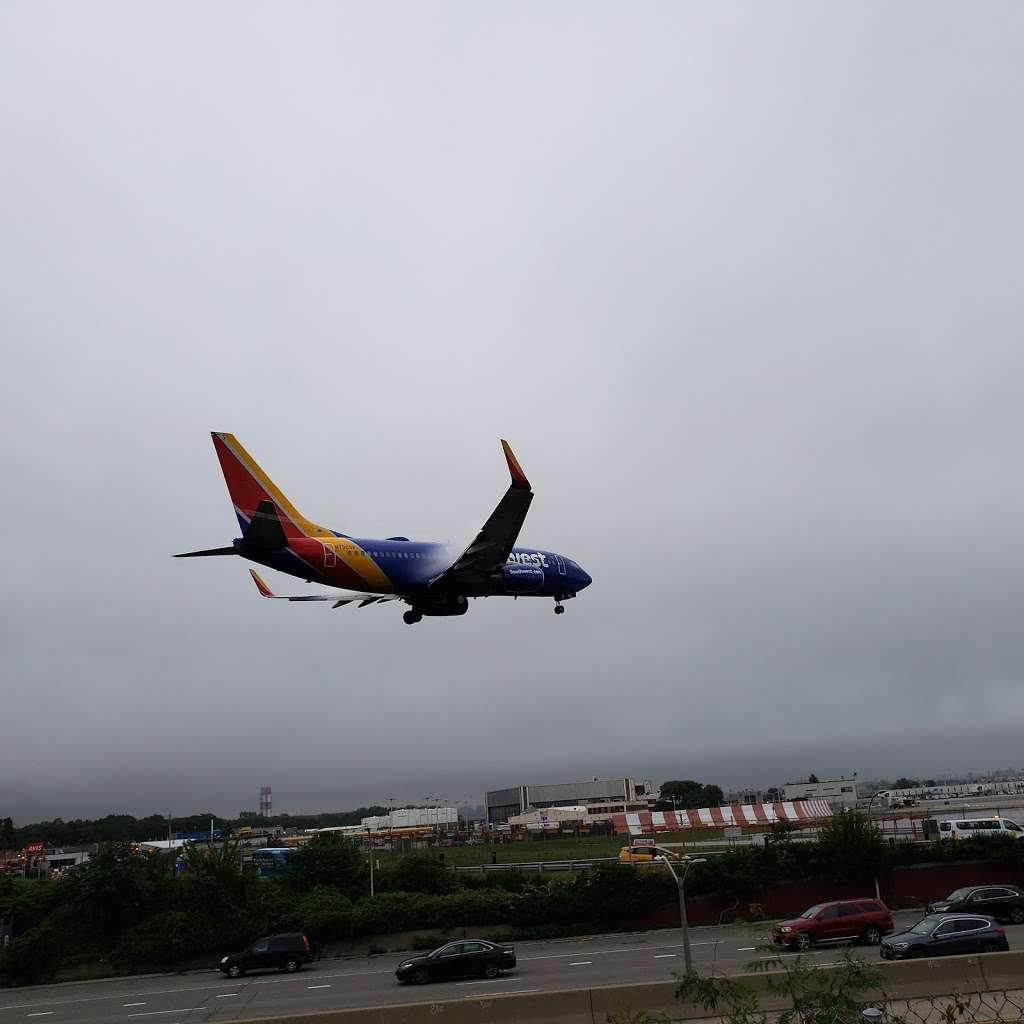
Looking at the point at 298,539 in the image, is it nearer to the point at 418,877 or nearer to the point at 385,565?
the point at 385,565

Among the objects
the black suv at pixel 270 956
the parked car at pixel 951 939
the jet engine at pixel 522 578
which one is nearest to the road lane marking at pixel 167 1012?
the black suv at pixel 270 956

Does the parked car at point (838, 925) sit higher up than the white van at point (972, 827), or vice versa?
the white van at point (972, 827)

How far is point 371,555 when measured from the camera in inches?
1491

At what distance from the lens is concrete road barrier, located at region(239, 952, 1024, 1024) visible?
21.0 m

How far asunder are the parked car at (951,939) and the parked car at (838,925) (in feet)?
16.6

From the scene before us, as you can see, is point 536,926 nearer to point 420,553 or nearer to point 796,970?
point 420,553

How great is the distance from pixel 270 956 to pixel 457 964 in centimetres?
1039

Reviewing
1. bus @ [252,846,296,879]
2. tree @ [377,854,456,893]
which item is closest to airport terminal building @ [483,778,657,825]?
bus @ [252,846,296,879]

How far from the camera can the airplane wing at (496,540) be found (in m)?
33.3

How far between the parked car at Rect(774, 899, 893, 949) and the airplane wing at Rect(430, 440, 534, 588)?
Result: 58.3ft

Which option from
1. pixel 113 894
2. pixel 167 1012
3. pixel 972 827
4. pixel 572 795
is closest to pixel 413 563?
pixel 167 1012

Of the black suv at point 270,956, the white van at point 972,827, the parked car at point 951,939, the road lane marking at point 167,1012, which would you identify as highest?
the white van at point 972,827

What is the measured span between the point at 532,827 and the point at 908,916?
89.5 m

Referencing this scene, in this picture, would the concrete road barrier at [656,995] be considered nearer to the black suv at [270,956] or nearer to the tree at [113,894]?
the black suv at [270,956]
